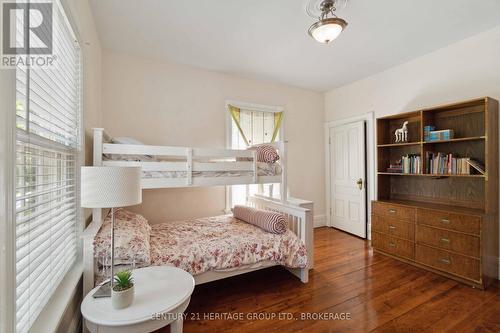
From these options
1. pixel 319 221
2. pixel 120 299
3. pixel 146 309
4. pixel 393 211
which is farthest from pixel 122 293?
pixel 319 221

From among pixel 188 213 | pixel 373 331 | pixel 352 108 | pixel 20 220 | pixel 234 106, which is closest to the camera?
pixel 20 220

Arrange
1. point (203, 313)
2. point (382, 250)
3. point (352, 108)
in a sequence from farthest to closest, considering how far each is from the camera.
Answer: point (352, 108), point (382, 250), point (203, 313)

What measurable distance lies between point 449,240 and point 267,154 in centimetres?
204

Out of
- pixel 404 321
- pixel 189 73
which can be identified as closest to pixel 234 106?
pixel 189 73

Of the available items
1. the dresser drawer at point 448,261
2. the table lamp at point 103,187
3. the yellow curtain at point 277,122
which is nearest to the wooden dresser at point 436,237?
the dresser drawer at point 448,261

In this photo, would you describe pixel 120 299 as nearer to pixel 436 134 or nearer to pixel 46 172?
pixel 46 172

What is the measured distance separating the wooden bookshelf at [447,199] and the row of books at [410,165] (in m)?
0.08

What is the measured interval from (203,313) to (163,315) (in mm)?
872

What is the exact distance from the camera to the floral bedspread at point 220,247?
1900 millimetres

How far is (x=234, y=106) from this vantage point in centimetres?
356

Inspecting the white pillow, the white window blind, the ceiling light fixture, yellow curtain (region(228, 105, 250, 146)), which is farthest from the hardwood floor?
the ceiling light fixture

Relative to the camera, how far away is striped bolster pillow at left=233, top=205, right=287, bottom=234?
7.64 feet

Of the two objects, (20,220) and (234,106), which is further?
(234,106)

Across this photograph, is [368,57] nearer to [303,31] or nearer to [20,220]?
[303,31]
